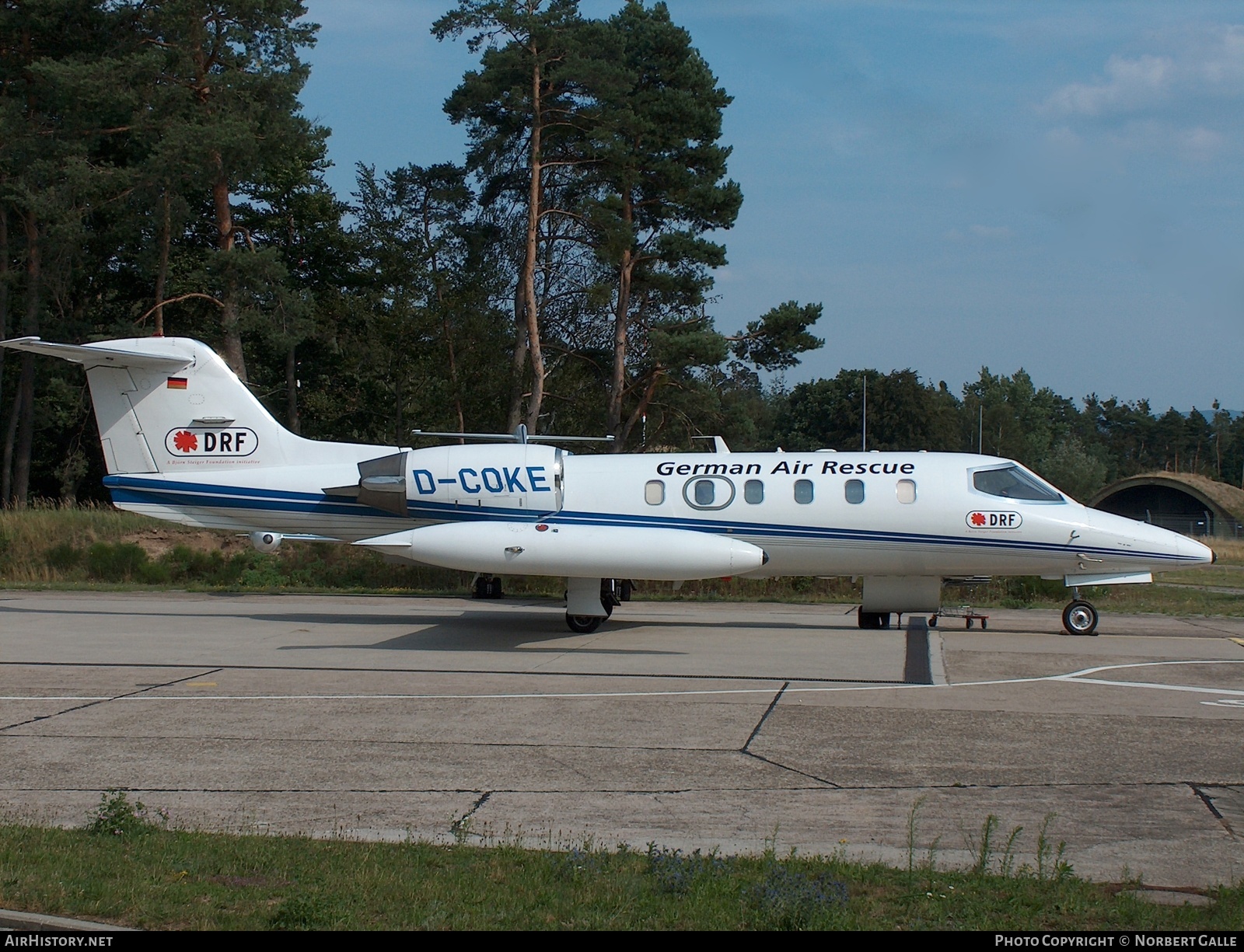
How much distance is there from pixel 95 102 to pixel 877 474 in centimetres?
2634

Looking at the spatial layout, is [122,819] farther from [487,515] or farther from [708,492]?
[708,492]

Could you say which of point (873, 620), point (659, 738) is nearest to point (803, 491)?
point (873, 620)

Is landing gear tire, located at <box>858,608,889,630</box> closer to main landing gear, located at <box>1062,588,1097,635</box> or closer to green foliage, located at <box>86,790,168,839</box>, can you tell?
main landing gear, located at <box>1062,588,1097,635</box>

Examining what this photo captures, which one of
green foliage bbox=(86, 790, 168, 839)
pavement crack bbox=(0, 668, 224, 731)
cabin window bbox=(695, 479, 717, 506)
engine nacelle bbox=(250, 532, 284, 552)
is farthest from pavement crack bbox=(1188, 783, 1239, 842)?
engine nacelle bbox=(250, 532, 284, 552)

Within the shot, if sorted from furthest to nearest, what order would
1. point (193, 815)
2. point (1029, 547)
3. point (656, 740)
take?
point (1029, 547), point (656, 740), point (193, 815)

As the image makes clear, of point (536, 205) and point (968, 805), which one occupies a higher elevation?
point (536, 205)

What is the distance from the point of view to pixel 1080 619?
17.8 metres

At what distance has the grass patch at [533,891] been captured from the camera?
5344 mm

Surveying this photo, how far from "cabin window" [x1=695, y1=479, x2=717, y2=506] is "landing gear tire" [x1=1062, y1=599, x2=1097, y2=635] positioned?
19.1ft

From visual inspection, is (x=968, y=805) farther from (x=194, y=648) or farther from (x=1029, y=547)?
(x=194, y=648)

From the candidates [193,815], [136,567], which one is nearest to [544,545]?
[193,815]

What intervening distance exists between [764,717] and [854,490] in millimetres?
7100

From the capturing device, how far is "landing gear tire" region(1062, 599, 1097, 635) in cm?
1773
